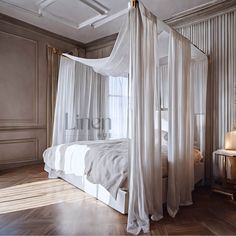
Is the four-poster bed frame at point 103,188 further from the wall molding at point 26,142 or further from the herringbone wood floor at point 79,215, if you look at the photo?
the wall molding at point 26,142

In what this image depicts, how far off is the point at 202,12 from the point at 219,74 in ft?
3.93

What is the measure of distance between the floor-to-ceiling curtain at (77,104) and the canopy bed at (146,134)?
0.02 metres

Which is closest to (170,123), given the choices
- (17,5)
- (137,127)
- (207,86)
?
(137,127)

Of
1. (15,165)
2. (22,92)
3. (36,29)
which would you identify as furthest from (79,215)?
(36,29)

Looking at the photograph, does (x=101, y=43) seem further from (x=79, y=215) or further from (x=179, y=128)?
(x=79, y=215)

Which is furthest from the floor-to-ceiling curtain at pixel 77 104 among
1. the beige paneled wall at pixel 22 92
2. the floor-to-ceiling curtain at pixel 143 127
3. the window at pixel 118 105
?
the floor-to-ceiling curtain at pixel 143 127

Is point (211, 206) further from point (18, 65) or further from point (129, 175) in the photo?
point (18, 65)

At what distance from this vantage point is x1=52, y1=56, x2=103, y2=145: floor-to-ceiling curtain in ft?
14.1

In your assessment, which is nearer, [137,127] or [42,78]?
[137,127]

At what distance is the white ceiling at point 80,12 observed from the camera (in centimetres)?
392

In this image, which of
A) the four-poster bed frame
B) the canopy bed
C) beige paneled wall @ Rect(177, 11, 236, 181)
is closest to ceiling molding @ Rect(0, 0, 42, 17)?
the canopy bed

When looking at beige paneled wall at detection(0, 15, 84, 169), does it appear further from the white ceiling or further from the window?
the window

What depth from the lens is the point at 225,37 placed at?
Result: 12.1 feet

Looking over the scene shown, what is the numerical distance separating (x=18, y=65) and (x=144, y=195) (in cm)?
415
